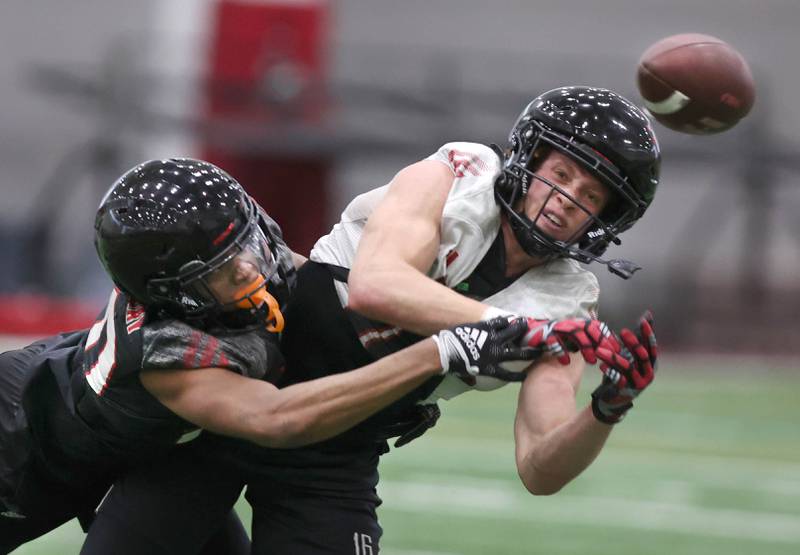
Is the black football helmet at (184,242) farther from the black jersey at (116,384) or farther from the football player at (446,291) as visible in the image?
the football player at (446,291)

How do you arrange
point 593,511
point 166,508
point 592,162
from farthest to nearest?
1. point 593,511
2. point 166,508
3. point 592,162

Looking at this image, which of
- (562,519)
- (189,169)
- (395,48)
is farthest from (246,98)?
(189,169)

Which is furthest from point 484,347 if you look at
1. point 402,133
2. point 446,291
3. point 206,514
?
point 402,133

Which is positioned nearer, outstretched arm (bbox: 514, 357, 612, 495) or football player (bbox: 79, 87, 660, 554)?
outstretched arm (bbox: 514, 357, 612, 495)

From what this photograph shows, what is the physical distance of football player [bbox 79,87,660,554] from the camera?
123 inches

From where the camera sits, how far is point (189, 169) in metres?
3.35

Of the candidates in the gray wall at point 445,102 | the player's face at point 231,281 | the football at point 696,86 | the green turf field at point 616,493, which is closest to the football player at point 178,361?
the player's face at point 231,281

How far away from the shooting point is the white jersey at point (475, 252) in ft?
10.9

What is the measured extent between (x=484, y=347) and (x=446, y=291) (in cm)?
26

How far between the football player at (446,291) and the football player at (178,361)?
113mm

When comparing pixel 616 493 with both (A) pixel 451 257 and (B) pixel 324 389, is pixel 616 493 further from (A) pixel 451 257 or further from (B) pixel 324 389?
(B) pixel 324 389

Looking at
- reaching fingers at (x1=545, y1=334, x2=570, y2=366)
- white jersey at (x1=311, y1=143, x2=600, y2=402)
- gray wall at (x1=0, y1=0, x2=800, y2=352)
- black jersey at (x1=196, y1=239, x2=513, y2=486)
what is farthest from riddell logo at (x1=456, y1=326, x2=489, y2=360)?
gray wall at (x1=0, y1=0, x2=800, y2=352)

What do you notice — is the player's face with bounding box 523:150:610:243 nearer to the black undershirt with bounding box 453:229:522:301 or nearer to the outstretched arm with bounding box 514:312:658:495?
the black undershirt with bounding box 453:229:522:301

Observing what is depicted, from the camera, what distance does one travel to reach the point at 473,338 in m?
2.90
